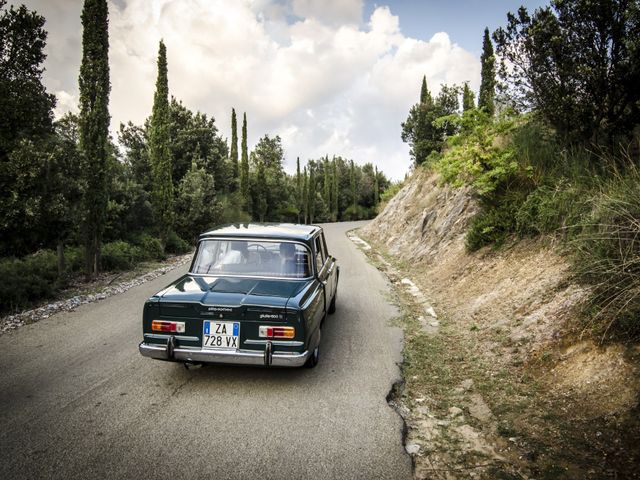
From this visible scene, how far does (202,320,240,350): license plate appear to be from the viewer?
421cm

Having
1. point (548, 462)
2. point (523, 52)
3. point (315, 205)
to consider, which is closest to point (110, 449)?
point (548, 462)

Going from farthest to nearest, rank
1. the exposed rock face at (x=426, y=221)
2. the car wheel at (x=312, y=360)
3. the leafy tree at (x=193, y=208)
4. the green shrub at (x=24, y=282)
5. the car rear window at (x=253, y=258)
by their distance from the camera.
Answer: the leafy tree at (x=193, y=208) < the exposed rock face at (x=426, y=221) < the green shrub at (x=24, y=282) < the car rear window at (x=253, y=258) < the car wheel at (x=312, y=360)

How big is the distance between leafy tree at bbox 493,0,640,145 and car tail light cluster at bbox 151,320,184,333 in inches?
298

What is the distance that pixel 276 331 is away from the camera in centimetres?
420

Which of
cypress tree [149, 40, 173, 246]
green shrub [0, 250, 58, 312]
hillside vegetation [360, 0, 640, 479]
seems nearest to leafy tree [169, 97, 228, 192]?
cypress tree [149, 40, 173, 246]

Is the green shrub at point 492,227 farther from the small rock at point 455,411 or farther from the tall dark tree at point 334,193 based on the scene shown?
the tall dark tree at point 334,193

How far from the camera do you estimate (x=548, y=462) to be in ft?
9.79

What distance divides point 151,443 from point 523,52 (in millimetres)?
8978

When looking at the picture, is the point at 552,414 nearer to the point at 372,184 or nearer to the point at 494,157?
the point at 494,157

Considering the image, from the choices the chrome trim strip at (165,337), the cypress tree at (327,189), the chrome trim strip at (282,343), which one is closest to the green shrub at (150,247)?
the chrome trim strip at (165,337)

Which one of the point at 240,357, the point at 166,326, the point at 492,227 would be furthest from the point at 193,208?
the point at 240,357

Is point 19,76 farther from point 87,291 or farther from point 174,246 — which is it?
point 174,246

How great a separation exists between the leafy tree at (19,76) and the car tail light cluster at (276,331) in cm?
772

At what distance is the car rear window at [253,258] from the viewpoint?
5.25 m
